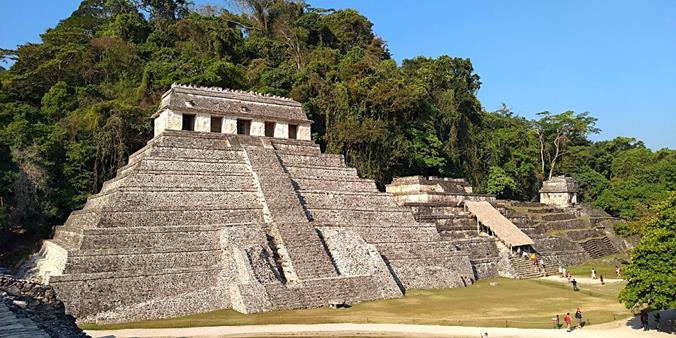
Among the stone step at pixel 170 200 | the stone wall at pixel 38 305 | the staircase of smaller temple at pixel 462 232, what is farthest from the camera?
the staircase of smaller temple at pixel 462 232

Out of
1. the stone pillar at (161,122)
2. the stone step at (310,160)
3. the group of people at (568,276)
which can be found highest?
the stone pillar at (161,122)

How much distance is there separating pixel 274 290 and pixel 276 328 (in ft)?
9.45

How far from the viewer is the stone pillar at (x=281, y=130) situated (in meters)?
32.5

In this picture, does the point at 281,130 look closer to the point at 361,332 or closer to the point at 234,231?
the point at 234,231

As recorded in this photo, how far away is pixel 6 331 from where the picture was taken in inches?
383

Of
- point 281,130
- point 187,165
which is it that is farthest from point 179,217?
point 281,130

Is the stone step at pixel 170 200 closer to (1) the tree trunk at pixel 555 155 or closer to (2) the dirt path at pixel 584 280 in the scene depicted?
(2) the dirt path at pixel 584 280

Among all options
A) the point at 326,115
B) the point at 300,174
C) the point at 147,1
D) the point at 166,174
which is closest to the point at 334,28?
the point at 147,1

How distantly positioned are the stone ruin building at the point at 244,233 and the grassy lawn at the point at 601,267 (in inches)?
60.2

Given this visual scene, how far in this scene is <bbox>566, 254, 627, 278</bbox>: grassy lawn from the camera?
114ft

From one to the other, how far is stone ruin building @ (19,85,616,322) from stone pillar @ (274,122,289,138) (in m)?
0.09

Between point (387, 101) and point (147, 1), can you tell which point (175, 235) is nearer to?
point (387, 101)

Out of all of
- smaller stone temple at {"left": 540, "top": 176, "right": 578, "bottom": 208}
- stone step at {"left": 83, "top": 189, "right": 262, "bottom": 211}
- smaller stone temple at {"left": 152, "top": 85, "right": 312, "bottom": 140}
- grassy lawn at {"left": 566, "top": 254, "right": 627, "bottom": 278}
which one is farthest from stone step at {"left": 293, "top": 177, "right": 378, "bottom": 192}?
smaller stone temple at {"left": 540, "top": 176, "right": 578, "bottom": 208}

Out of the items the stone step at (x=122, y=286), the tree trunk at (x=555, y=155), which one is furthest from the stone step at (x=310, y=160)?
the tree trunk at (x=555, y=155)
